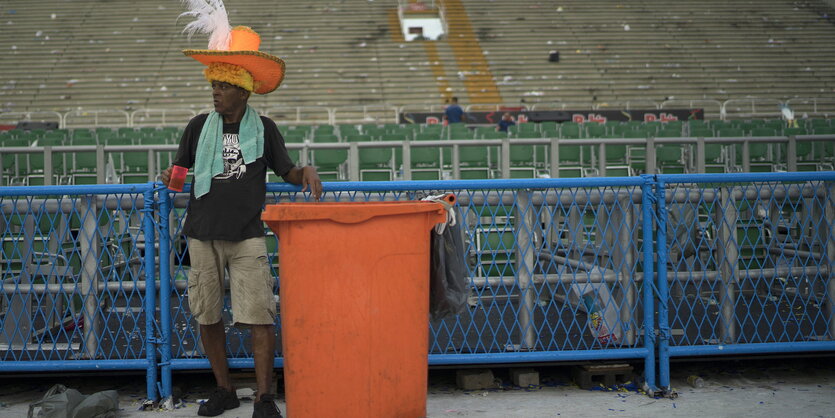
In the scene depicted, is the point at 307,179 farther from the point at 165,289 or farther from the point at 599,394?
the point at 599,394

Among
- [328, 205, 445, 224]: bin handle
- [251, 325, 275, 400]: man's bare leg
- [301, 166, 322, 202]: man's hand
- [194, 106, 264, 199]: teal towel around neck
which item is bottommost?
[251, 325, 275, 400]: man's bare leg

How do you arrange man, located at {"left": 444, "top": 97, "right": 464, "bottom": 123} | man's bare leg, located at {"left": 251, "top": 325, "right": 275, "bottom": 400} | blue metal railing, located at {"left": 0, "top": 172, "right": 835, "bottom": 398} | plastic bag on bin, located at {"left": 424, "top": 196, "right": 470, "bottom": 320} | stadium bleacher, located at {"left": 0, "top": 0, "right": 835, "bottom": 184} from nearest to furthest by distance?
plastic bag on bin, located at {"left": 424, "top": 196, "right": 470, "bottom": 320} → man's bare leg, located at {"left": 251, "top": 325, "right": 275, "bottom": 400} → blue metal railing, located at {"left": 0, "top": 172, "right": 835, "bottom": 398} → man, located at {"left": 444, "top": 97, "right": 464, "bottom": 123} → stadium bleacher, located at {"left": 0, "top": 0, "right": 835, "bottom": 184}

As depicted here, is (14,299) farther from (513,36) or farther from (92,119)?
(513,36)

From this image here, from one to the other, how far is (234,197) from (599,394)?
221 centimetres

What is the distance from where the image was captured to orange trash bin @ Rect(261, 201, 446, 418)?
358cm

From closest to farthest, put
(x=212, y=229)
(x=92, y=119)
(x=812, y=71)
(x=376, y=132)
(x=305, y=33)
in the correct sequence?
(x=212, y=229)
(x=376, y=132)
(x=92, y=119)
(x=812, y=71)
(x=305, y=33)

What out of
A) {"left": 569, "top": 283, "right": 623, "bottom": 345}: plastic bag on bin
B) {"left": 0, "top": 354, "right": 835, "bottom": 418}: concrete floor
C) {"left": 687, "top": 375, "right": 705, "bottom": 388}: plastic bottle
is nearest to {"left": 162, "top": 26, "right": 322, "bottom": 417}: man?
{"left": 0, "top": 354, "right": 835, "bottom": 418}: concrete floor

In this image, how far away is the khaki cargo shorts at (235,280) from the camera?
3.96 meters

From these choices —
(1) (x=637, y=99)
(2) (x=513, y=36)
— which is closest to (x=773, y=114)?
(1) (x=637, y=99)

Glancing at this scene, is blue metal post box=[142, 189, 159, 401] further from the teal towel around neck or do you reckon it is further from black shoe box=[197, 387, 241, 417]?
the teal towel around neck

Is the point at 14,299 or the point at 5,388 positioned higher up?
the point at 14,299

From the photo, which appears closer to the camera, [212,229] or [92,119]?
[212,229]

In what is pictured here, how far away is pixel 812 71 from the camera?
30.2 meters

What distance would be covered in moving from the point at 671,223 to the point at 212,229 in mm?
2561
